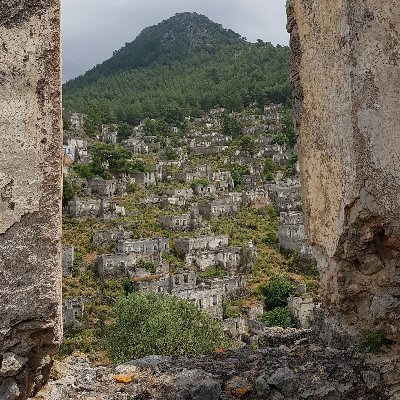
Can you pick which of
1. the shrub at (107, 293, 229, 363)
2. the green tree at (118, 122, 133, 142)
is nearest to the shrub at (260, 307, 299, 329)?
the shrub at (107, 293, 229, 363)

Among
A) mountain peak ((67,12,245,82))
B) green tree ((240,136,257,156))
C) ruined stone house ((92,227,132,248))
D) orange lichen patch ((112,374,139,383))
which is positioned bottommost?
ruined stone house ((92,227,132,248))

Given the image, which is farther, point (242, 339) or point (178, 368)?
point (242, 339)

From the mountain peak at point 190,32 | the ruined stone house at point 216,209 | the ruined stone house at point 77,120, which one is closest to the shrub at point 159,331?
the ruined stone house at point 216,209

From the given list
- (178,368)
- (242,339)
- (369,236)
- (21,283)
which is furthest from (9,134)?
(242,339)

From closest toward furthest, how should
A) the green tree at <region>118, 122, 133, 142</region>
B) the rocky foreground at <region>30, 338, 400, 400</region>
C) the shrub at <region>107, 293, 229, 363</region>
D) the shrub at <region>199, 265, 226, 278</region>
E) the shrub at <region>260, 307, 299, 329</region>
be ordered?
A: 1. the rocky foreground at <region>30, 338, 400, 400</region>
2. the shrub at <region>107, 293, 229, 363</region>
3. the shrub at <region>260, 307, 299, 329</region>
4. the shrub at <region>199, 265, 226, 278</region>
5. the green tree at <region>118, 122, 133, 142</region>

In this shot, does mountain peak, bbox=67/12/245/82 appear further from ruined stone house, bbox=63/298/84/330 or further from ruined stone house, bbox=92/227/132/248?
ruined stone house, bbox=63/298/84/330

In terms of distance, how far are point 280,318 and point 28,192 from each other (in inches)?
821

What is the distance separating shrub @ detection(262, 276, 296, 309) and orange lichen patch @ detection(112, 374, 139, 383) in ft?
71.3

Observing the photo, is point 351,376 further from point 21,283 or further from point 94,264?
point 94,264

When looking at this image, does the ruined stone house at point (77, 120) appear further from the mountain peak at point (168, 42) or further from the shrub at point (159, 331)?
the shrub at point (159, 331)

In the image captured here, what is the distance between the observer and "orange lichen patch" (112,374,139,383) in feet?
15.3

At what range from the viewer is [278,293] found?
26109 mm

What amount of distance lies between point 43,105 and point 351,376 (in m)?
3.12

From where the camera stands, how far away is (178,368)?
4.94 metres
